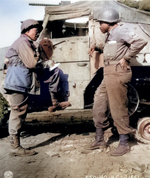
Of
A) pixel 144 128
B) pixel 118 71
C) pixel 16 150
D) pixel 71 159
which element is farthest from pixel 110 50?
pixel 16 150

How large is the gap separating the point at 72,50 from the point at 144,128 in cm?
222

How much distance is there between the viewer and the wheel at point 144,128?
4230mm

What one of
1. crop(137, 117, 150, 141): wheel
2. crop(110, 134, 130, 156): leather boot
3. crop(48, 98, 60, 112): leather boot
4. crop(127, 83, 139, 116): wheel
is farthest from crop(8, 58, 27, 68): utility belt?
crop(137, 117, 150, 141): wheel

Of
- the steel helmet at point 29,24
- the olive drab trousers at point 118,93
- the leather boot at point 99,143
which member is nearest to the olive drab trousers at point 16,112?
the steel helmet at point 29,24

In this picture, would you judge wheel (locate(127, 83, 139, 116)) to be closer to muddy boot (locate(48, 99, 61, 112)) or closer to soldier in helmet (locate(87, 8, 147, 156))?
soldier in helmet (locate(87, 8, 147, 156))

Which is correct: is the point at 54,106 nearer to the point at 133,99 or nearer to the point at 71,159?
the point at 71,159

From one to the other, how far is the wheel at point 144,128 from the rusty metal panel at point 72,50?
1728 millimetres

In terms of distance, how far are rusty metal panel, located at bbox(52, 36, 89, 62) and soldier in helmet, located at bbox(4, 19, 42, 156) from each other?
1272mm

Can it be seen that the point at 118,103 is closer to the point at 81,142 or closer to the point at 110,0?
the point at 81,142

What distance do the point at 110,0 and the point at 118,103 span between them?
283cm

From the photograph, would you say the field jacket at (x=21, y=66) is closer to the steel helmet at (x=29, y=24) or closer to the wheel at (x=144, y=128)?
the steel helmet at (x=29, y=24)

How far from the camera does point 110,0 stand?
493cm

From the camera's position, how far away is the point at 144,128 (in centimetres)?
428

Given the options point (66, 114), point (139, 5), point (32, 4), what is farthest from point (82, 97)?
point (32, 4)
